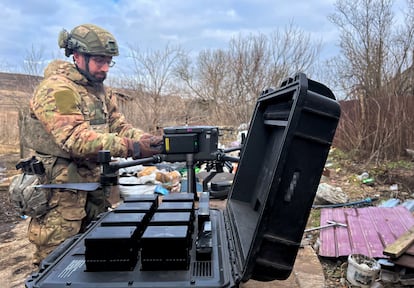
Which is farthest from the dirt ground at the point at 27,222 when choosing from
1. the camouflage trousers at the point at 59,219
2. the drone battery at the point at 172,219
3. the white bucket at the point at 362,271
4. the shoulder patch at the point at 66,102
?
the drone battery at the point at 172,219

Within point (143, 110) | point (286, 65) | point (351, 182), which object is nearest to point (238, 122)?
point (286, 65)

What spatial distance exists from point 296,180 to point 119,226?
63cm

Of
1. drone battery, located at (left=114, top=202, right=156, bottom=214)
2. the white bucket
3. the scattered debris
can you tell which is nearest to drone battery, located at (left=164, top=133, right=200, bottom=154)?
drone battery, located at (left=114, top=202, right=156, bottom=214)

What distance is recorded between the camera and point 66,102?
2461 millimetres

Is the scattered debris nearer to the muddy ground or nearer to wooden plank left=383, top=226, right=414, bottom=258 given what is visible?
wooden plank left=383, top=226, right=414, bottom=258

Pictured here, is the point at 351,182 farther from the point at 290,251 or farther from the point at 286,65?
the point at 286,65

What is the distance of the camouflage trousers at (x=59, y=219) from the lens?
2512mm

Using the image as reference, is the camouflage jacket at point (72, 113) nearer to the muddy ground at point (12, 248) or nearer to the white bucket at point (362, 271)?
the muddy ground at point (12, 248)

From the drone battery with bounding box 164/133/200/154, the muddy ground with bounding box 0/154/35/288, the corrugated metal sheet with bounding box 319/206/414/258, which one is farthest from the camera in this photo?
the corrugated metal sheet with bounding box 319/206/414/258

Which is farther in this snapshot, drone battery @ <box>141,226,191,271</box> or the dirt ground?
the dirt ground

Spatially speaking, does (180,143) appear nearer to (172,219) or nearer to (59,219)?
(172,219)

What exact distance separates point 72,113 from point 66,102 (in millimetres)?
97

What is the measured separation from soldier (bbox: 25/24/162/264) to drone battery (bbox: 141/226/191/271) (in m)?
1.34

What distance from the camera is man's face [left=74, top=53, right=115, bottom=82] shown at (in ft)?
9.28
